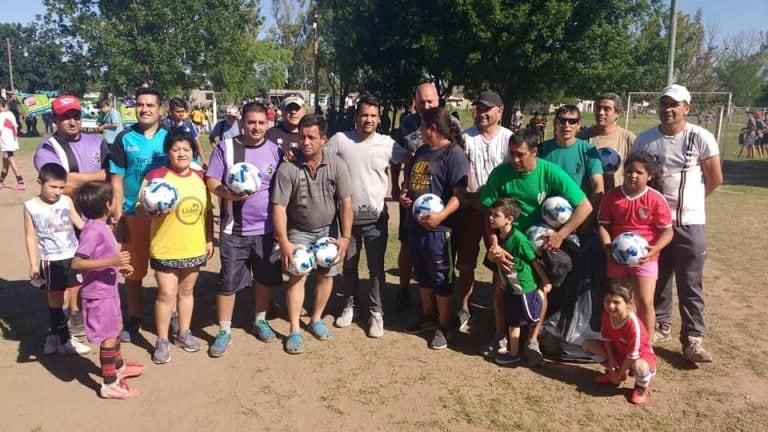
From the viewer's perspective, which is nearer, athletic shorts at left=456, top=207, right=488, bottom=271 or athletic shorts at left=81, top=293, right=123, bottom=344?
athletic shorts at left=81, top=293, right=123, bottom=344

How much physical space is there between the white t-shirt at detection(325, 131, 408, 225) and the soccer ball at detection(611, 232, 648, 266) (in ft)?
6.45

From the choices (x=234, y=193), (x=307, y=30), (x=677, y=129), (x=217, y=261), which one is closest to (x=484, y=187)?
(x=677, y=129)

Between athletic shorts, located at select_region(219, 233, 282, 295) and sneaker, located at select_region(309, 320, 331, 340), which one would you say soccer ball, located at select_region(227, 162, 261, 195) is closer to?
athletic shorts, located at select_region(219, 233, 282, 295)

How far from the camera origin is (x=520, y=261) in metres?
4.39

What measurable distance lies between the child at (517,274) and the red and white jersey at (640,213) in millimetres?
676

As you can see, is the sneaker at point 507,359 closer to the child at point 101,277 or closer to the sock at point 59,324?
the child at point 101,277

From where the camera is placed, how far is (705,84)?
51312 millimetres

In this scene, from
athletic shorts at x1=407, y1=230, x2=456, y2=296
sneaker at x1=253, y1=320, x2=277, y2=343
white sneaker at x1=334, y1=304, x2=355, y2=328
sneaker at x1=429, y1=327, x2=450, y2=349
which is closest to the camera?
athletic shorts at x1=407, y1=230, x2=456, y2=296

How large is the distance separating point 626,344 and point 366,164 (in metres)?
2.55

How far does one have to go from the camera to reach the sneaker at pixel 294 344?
15.8 feet

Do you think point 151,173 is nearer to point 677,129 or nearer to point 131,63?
point 677,129

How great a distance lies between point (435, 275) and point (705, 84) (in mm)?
55946

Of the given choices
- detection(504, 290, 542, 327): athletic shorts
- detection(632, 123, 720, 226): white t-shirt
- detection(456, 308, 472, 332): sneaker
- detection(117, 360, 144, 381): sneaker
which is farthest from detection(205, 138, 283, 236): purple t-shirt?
detection(632, 123, 720, 226): white t-shirt

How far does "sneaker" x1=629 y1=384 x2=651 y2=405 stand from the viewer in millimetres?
4012
